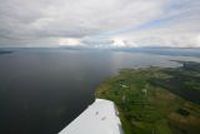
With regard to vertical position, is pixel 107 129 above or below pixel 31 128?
above

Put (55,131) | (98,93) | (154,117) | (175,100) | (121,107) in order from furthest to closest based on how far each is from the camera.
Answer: (98,93)
(175,100)
(121,107)
(154,117)
(55,131)

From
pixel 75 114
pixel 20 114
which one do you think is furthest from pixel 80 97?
pixel 20 114

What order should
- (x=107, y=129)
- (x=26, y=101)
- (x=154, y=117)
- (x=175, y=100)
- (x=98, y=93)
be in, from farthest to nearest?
(x=98, y=93) → (x=175, y=100) → (x=26, y=101) → (x=154, y=117) → (x=107, y=129)

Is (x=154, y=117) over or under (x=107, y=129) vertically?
under

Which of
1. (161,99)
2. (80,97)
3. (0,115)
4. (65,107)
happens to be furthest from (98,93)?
(0,115)

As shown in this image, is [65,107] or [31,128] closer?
[31,128]

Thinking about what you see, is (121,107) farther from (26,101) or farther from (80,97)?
(26,101)

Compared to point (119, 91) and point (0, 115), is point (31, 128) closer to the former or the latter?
point (0, 115)

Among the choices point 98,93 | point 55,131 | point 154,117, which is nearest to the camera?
point 55,131

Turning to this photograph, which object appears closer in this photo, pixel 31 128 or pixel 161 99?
pixel 31 128
